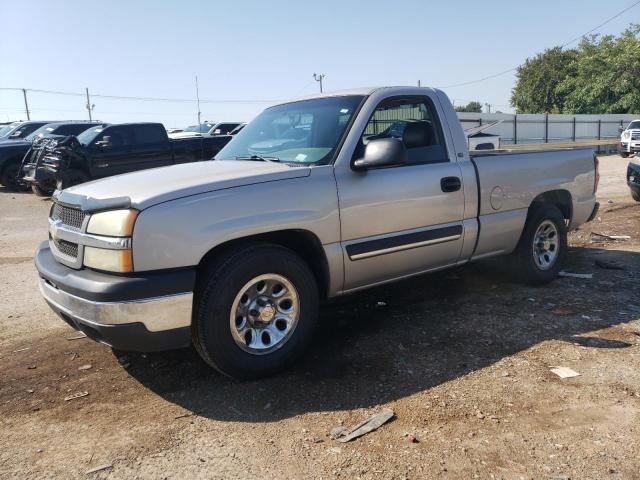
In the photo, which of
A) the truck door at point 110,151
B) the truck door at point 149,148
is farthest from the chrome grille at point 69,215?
the truck door at point 149,148

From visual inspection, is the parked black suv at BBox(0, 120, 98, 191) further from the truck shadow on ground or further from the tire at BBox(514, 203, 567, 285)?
the tire at BBox(514, 203, 567, 285)

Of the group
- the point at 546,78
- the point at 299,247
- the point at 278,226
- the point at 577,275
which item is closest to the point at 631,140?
the point at 577,275

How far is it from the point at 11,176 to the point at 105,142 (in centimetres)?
450

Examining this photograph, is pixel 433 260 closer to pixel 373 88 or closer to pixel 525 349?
pixel 525 349

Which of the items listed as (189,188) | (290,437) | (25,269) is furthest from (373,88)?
(25,269)

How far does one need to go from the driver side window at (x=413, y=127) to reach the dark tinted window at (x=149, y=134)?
393 inches

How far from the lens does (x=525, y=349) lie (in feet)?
13.3

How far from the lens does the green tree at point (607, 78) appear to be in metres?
40.9

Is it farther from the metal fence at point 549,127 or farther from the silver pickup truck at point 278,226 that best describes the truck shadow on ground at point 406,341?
the metal fence at point 549,127

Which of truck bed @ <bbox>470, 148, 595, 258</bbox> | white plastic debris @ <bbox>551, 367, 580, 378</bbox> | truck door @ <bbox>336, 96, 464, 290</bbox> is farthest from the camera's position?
truck bed @ <bbox>470, 148, 595, 258</bbox>

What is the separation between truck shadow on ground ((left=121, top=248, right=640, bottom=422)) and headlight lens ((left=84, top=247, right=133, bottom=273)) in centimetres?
95

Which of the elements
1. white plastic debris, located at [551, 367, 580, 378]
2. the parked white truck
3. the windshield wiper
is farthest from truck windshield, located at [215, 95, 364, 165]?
the parked white truck

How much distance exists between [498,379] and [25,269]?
6.05 meters

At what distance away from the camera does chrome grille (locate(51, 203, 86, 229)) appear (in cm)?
348
